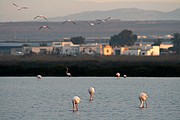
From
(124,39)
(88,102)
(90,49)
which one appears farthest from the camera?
(124,39)

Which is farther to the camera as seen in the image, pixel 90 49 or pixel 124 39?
pixel 124 39

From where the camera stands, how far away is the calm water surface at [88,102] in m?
32.1

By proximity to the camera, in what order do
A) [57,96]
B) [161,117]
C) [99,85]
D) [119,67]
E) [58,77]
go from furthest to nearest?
1. [119,67]
2. [58,77]
3. [99,85]
4. [57,96]
5. [161,117]

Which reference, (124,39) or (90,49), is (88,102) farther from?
(124,39)

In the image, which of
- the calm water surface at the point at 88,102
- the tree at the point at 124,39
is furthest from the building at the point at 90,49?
the calm water surface at the point at 88,102

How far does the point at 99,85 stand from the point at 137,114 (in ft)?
64.2

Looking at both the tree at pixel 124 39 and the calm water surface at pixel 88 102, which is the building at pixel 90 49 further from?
the calm water surface at pixel 88 102

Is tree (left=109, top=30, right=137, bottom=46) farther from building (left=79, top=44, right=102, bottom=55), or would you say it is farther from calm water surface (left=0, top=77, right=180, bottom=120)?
calm water surface (left=0, top=77, right=180, bottom=120)

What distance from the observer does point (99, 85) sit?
52.2 metres

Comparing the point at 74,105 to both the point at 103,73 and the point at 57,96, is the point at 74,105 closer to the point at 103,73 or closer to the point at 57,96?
the point at 57,96

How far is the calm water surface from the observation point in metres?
32.1

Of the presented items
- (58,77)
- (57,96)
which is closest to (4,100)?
(57,96)

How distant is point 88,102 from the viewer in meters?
38.3

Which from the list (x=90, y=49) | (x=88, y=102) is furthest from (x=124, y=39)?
(x=88, y=102)
